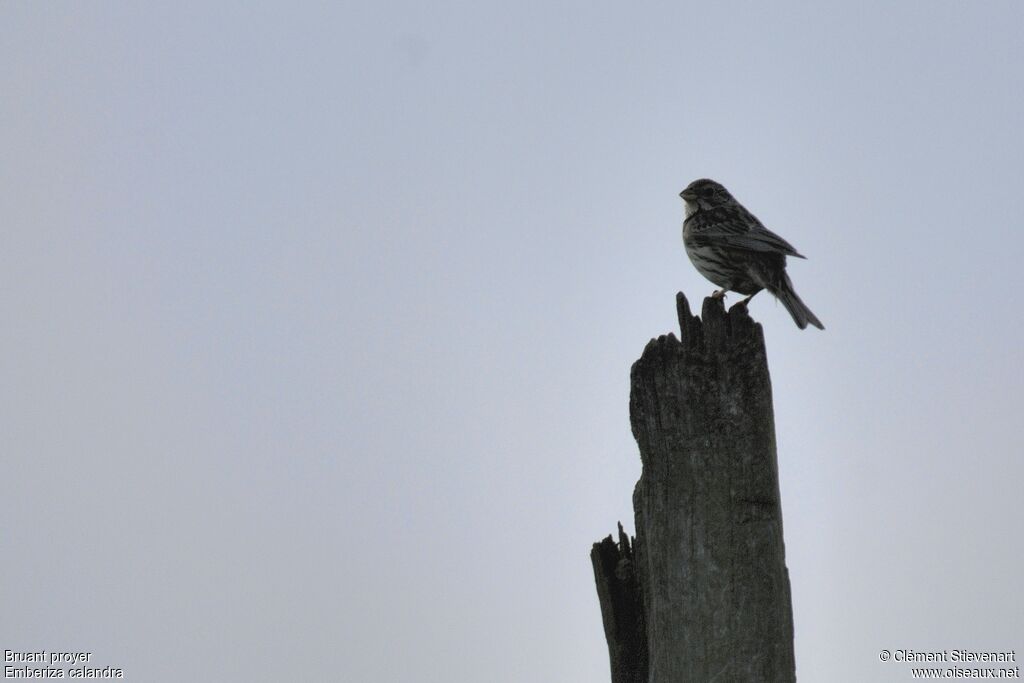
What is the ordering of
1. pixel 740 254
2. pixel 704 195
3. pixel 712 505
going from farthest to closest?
1. pixel 704 195
2. pixel 740 254
3. pixel 712 505

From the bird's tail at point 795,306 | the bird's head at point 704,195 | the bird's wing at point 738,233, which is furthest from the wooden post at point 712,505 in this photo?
the bird's head at point 704,195

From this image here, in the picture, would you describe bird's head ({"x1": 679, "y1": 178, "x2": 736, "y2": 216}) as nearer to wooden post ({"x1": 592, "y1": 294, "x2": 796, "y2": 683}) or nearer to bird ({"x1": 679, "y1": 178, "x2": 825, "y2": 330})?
bird ({"x1": 679, "y1": 178, "x2": 825, "y2": 330})

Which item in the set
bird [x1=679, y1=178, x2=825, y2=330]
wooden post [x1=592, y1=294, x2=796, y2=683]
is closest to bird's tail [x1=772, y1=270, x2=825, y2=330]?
bird [x1=679, y1=178, x2=825, y2=330]

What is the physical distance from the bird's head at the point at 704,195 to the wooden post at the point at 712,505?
16.1 feet

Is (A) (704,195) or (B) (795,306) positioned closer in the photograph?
(B) (795,306)

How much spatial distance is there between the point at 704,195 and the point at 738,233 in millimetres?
1436

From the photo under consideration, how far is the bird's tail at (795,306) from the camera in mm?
9445

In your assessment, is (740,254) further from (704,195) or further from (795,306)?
(704,195)

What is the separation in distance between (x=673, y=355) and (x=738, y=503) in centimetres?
87

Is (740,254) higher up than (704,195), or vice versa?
→ (704,195)

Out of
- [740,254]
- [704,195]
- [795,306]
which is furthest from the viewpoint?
[704,195]

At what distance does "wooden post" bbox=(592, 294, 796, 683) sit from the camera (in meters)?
6.38

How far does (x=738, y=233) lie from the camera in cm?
1042

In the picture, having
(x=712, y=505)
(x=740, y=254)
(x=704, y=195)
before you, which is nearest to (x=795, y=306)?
(x=740, y=254)
